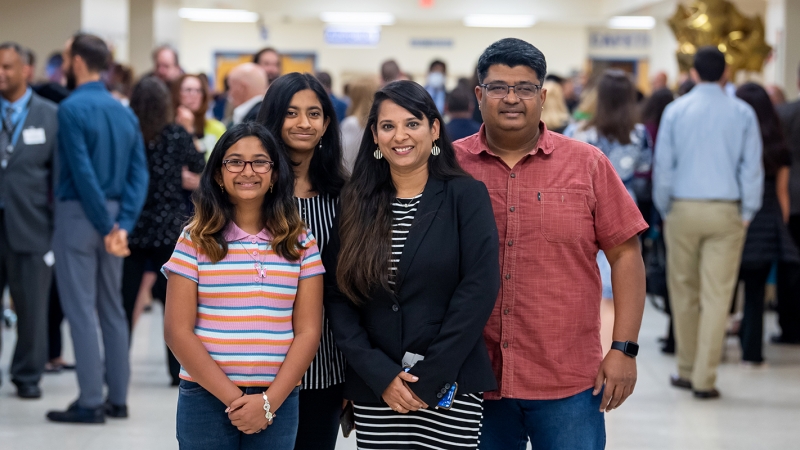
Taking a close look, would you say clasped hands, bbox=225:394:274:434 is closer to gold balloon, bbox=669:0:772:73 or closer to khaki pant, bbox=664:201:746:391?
khaki pant, bbox=664:201:746:391

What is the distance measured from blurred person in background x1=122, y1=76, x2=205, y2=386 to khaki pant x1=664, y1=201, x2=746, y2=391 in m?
2.91

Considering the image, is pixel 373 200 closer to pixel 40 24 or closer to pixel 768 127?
pixel 768 127

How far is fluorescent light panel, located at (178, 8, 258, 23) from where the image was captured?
19.8 metres

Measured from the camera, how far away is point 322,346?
115 inches

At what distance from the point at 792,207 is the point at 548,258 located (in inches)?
217

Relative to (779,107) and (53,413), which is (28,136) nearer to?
(53,413)

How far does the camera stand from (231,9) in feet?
61.8

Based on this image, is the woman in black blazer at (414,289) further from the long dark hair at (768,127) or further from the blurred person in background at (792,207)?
the blurred person in background at (792,207)

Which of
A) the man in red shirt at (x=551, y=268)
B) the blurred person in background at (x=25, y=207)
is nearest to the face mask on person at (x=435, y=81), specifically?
the blurred person in background at (x=25, y=207)

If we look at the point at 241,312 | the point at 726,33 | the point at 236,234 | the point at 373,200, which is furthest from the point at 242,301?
the point at 726,33

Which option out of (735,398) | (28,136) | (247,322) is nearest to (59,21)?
(28,136)

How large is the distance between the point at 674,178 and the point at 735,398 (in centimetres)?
139

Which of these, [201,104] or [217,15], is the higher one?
[217,15]

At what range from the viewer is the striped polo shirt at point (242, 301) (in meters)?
2.69
